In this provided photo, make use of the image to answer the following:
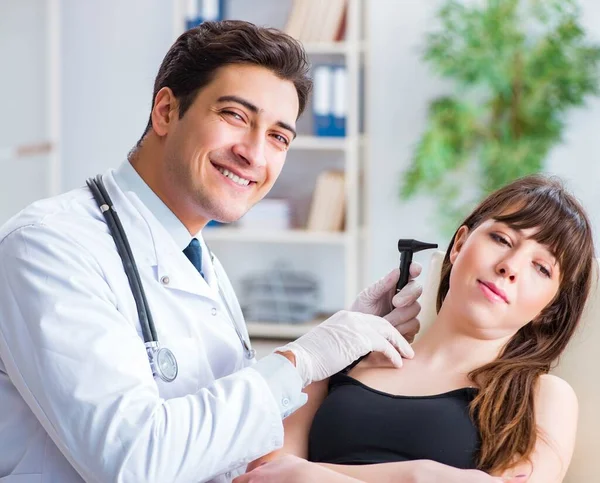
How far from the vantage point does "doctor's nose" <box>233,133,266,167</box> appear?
1.62 m

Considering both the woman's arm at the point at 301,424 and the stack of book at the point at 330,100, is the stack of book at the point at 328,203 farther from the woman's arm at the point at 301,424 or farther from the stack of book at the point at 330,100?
the woman's arm at the point at 301,424

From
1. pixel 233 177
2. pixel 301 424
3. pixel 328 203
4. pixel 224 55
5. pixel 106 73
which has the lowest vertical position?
pixel 328 203

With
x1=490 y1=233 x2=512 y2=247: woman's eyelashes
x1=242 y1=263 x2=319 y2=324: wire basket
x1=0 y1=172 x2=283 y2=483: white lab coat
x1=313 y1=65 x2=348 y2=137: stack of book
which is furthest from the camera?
x1=242 y1=263 x2=319 y2=324: wire basket

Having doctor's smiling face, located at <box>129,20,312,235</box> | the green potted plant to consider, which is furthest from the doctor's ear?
the green potted plant

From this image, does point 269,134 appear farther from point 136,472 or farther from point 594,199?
point 594,199

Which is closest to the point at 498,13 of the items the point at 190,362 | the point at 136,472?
the point at 190,362

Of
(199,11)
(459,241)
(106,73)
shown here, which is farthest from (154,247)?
(106,73)

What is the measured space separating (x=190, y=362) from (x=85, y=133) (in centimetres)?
372

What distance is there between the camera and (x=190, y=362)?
154cm

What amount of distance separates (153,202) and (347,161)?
2.81 metres

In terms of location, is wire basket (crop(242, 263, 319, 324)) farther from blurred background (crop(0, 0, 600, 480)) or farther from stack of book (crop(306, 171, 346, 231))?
stack of book (crop(306, 171, 346, 231))

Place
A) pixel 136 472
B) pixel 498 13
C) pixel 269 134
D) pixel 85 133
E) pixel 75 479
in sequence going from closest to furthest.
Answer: pixel 136 472
pixel 75 479
pixel 269 134
pixel 498 13
pixel 85 133

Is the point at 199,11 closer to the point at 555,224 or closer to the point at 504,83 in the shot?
the point at 504,83

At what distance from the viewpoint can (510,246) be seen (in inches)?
65.6
